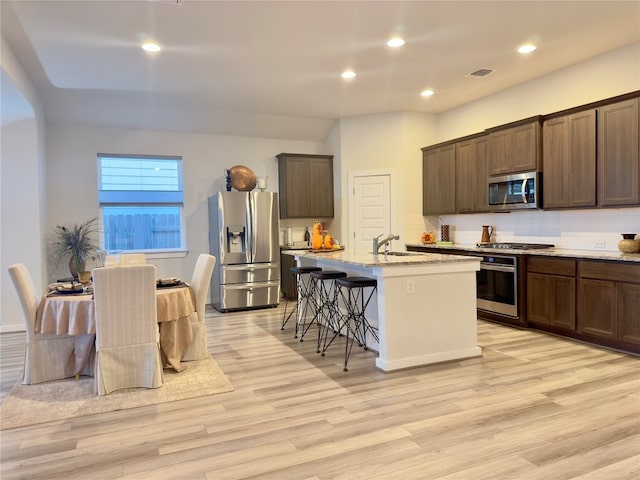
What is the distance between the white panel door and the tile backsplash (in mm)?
1164

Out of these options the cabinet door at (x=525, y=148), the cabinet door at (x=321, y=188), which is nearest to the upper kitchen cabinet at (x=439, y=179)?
the cabinet door at (x=525, y=148)

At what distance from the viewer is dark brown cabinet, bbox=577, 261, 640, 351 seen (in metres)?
3.87

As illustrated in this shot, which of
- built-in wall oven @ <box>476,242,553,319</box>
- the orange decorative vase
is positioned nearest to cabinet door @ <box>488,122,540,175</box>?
built-in wall oven @ <box>476,242,553,319</box>

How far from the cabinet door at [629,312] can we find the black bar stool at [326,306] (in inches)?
98.6

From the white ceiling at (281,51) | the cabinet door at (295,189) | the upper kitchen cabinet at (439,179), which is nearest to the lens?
the white ceiling at (281,51)

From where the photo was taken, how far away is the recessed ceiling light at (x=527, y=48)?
4.43 metres

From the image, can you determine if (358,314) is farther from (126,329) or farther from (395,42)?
(395,42)

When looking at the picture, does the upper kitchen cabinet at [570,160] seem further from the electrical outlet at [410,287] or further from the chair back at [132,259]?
the chair back at [132,259]

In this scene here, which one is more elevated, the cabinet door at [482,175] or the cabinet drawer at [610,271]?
the cabinet door at [482,175]

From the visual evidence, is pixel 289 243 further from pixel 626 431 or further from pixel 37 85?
pixel 626 431

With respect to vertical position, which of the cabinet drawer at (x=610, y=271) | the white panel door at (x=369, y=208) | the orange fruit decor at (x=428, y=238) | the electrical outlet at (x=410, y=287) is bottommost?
the electrical outlet at (x=410, y=287)

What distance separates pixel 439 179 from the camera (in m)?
6.74

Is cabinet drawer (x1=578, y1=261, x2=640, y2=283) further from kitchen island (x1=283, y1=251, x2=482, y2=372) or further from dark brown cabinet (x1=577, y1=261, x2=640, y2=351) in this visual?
kitchen island (x1=283, y1=251, x2=482, y2=372)

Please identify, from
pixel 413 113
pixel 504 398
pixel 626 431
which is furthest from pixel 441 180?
pixel 626 431
